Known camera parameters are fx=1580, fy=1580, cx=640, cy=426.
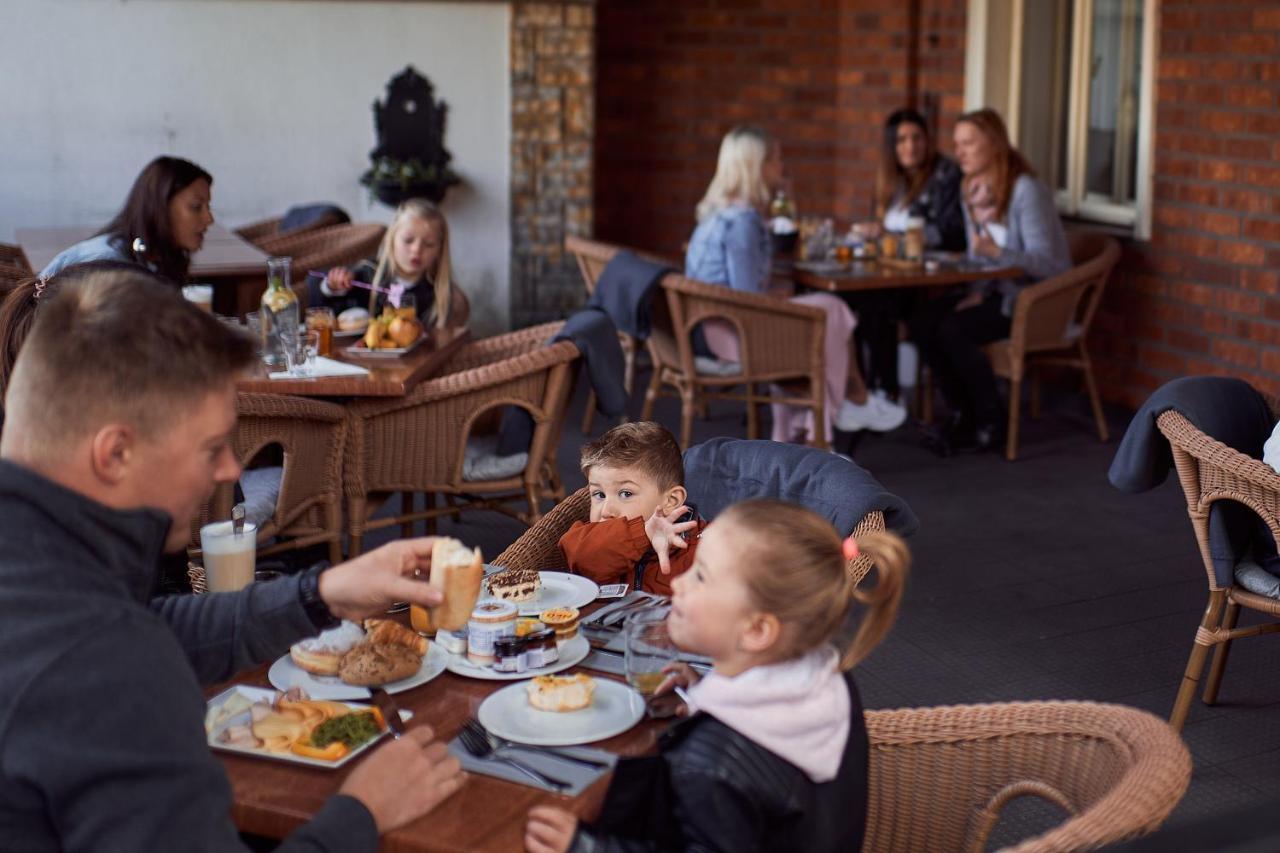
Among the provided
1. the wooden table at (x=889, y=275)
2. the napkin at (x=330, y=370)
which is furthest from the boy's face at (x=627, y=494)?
the wooden table at (x=889, y=275)

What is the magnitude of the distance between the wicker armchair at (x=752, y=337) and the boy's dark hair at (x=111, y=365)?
13.7 feet

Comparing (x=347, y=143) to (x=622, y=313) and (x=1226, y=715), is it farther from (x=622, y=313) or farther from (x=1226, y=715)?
(x=1226, y=715)

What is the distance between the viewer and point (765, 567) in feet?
6.07

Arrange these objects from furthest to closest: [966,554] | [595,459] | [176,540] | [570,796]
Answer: [966,554], [595,459], [570,796], [176,540]

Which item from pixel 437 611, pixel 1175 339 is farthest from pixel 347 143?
pixel 437 611

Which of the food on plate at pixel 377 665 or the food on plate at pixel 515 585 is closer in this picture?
the food on plate at pixel 377 665

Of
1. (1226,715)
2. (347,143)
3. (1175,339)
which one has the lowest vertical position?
(1226,715)

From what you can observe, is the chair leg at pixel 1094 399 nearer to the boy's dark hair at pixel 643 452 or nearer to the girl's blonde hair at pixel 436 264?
the girl's blonde hair at pixel 436 264

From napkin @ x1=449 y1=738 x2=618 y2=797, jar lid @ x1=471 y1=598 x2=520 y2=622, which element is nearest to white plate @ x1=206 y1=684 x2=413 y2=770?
napkin @ x1=449 y1=738 x2=618 y2=797

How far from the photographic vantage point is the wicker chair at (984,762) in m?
2.03

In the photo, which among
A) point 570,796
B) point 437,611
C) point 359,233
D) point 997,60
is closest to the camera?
point 570,796

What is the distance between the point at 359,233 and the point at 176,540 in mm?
5162

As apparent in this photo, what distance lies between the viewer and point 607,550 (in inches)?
107

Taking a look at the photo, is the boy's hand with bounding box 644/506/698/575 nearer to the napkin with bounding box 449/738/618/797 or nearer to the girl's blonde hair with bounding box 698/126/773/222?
the napkin with bounding box 449/738/618/797
